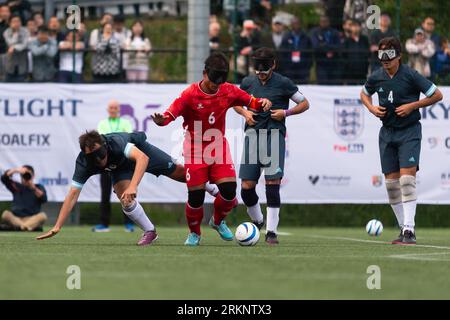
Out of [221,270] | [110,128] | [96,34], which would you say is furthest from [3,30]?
[221,270]

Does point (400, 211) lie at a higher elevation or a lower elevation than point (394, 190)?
lower

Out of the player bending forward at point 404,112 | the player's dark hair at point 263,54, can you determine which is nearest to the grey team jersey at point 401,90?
the player bending forward at point 404,112

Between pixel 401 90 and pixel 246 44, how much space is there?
7.30 m

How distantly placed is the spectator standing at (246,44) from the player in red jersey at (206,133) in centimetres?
745

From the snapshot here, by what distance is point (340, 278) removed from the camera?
864 centimetres

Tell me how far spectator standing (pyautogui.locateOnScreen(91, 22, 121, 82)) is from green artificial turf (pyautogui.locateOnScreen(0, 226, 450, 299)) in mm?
6773

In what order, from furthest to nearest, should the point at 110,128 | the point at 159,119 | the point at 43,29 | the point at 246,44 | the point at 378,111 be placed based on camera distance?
1. the point at 246,44
2. the point at 43,29
3. the point at 110,128
4. the point at 378,111
5. the point at 159,119

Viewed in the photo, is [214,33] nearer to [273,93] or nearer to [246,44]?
[246,44]

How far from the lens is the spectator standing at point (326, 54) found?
2030 centimetres

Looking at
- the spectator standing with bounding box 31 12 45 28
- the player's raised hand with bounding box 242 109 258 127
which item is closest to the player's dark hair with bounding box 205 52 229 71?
the player's raised hand with bounding box 242 109 258 127

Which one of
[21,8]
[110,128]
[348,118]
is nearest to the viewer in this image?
[110,128]

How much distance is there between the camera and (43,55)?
789 inches

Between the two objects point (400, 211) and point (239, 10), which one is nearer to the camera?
point (400, 211)
